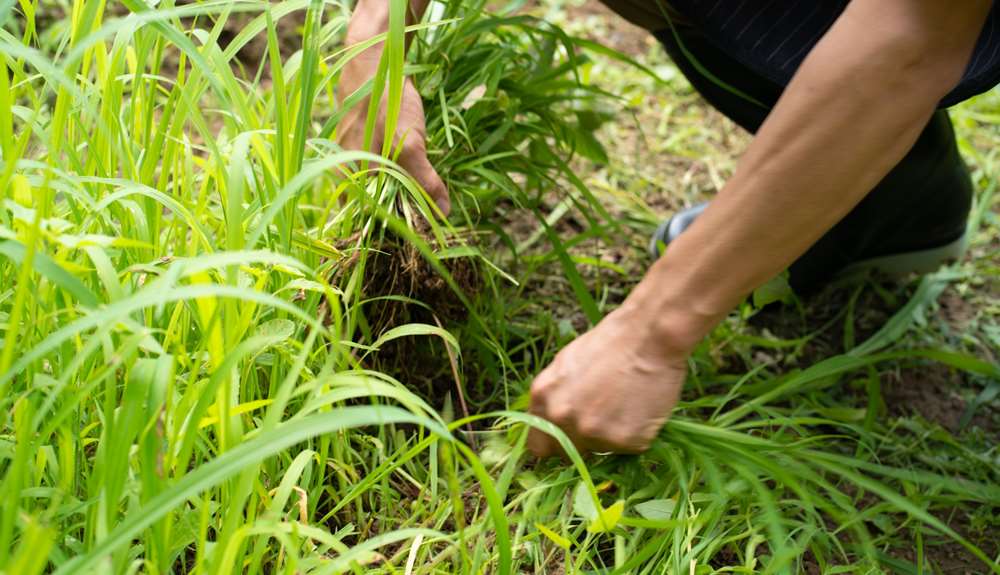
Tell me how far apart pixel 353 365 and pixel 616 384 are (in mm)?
273

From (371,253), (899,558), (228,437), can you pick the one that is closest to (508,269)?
(371,253)

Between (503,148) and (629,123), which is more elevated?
(503,148)

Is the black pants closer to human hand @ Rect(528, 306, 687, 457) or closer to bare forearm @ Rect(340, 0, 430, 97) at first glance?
bare forearm @ Rect(340, 0, 430, 97)

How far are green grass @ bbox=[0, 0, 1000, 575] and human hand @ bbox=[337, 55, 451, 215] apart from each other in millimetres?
37

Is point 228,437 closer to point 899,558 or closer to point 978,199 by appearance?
point 899,558

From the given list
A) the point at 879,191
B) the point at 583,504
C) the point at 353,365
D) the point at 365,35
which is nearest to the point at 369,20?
the point at 365,35

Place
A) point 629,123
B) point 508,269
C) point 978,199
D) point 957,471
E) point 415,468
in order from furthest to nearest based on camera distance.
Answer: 1. point 629,123
2. point 978,199
3. point 508,269
4. point 957,471
5. point 415,468

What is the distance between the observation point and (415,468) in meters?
1.15

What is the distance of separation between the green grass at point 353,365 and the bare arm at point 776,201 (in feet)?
0.28

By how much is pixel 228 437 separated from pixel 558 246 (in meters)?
0.64

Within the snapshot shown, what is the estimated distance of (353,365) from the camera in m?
0.92

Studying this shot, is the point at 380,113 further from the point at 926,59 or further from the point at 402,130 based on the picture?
the point at 926,59

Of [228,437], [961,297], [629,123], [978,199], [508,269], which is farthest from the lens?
[629,123]

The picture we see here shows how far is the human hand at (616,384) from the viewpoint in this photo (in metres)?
1.01
